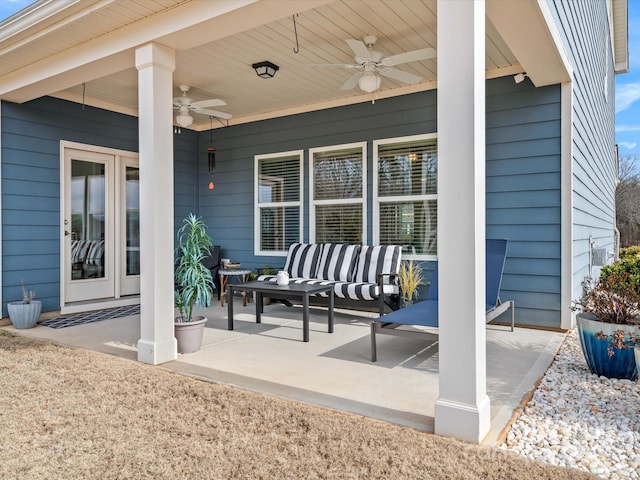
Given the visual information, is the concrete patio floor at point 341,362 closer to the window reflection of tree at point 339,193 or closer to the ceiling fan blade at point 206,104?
the window reflection of tree at point 339,193

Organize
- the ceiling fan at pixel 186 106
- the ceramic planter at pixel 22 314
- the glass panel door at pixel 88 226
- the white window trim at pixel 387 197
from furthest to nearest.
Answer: the glass panel door at pixel 88 226 < the ceiling fan at pixel 186 106 < the white window trim at pixel 387 197 < the ceramic planter at pixel 22 314

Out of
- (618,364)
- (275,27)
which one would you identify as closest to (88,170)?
(275,27)

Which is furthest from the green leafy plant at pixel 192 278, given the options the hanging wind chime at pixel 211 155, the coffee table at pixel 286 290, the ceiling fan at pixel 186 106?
the hanging wind chime at pixel 211 155

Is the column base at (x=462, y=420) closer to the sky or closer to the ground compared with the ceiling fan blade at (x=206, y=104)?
closer to the ground

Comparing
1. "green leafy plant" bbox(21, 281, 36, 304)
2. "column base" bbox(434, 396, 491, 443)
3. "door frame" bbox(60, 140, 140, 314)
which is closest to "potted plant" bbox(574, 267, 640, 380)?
"column base" bbox(434, 396, 491, 443)

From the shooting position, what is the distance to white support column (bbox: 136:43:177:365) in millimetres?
3639

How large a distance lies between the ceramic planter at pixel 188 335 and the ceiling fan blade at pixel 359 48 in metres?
2.79

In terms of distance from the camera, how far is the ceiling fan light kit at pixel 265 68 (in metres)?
4.86

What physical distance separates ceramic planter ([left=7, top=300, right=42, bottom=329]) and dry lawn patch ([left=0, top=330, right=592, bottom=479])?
2.17 meters

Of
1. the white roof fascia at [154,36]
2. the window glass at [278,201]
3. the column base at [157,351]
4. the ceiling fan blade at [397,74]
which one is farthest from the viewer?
the window glass at [278,201]

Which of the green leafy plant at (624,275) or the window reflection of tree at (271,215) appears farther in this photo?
the window reflection of tree at (271,215)

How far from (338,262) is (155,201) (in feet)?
9.22

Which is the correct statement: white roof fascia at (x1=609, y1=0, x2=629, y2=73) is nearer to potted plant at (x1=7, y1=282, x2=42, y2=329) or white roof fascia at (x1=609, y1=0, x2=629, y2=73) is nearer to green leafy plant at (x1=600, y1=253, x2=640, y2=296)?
green leafy plant at (x1=600, y1=253, x2=640, y2=296)

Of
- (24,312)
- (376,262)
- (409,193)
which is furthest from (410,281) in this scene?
(24,312)
